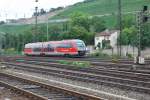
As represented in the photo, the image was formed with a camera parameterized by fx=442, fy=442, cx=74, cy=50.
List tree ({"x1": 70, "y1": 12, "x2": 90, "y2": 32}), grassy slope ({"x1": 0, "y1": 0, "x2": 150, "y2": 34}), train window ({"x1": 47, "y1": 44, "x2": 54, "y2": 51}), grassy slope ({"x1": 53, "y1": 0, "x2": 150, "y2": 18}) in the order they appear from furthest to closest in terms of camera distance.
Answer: grassy slope ({"x1": 53, "y1": 0, "x2": 150, "y2": 18})
grassy slope ({"x1": 0, "y1": 0, "x2": 150, "y2": 34})
tree ({"x1": 70, "y1": 12, "x2": 90, "y2": 32})
train window ({"x1": 47, "y1": 44, "x2": 54, "y2": 51})

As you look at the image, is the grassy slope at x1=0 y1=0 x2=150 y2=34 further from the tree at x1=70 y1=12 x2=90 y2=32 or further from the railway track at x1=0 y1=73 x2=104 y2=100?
the railway track at x1=0 y1=73 x2=104 y2=100

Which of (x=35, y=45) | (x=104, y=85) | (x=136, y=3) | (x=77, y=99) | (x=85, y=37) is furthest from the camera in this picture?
(x=136, y=3)

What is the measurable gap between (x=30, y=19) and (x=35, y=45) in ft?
419

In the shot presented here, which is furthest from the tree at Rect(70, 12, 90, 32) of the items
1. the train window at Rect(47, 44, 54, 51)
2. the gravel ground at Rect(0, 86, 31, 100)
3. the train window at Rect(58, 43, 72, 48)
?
the gravel ground at Rect(0, 86, 31, 100)

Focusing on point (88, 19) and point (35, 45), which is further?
point (88, 19)

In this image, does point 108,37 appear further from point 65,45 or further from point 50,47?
point 65,45

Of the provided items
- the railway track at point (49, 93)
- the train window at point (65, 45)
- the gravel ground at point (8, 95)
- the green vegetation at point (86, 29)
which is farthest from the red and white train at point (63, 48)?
the gravel ground at point (8, 95)

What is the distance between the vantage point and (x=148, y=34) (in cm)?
7325

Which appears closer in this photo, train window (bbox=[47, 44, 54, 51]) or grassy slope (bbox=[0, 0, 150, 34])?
train window (bbox=[47, 44, 54, 51])

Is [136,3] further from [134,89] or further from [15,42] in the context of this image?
[134,89]

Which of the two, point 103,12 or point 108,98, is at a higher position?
point 103,12

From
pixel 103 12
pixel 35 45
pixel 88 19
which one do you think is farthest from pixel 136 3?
pixel 35 45

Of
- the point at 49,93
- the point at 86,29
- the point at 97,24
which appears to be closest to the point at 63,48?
the point at 49,93

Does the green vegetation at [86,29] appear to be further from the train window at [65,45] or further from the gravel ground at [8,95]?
the gravel ground at [8,95]
